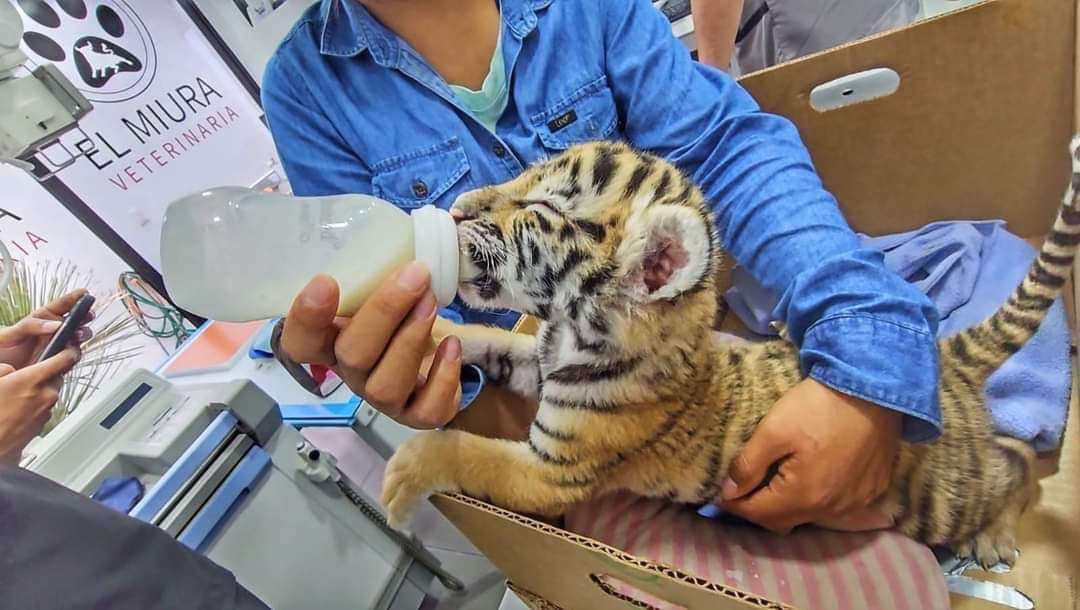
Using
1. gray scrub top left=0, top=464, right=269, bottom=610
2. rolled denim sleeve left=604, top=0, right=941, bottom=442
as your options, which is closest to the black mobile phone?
gray scrub top left=0, top=464, right=269, bottom=610

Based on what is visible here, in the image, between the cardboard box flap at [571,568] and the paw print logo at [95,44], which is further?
the paw print logo at [95,44]

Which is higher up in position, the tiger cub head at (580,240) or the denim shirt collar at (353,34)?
the denim shirt collar at (353,34)

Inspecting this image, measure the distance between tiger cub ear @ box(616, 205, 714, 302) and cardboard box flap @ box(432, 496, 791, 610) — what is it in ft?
0.85

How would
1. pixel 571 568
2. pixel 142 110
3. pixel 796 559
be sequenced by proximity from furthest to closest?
pixel 142 110 < pixel 796 559 < pixel 571 568

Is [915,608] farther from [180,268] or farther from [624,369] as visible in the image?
[180,268]

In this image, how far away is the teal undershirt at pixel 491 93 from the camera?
915 mm

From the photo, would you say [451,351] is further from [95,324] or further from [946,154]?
[95,324]

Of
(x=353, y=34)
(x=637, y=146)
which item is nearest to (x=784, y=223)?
(x=637, y=146)

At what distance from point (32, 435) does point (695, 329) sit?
36.5 inches

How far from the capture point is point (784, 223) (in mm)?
817

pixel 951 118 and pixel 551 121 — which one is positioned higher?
pixel 551 121

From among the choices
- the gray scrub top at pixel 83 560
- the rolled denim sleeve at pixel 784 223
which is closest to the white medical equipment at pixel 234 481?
the gray scrub top at pixel 83 560

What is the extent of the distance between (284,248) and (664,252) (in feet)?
1.28

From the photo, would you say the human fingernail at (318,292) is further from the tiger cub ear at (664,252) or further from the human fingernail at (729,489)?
the human fingernail at (729,489)
